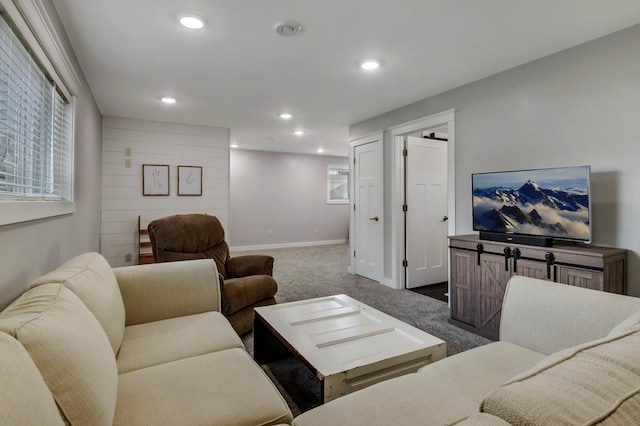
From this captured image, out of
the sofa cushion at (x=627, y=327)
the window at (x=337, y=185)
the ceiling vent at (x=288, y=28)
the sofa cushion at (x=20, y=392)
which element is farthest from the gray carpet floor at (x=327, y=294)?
the ceiling vent at (x=288, y=28)

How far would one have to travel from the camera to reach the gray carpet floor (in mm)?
2018

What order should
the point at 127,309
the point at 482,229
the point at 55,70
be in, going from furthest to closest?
the point at 482,229 < the point at 55,70 < the point at 127,309

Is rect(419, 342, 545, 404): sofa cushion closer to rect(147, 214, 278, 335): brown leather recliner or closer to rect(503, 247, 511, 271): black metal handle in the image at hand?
rect(503, 247, 511, 271): black metal handle

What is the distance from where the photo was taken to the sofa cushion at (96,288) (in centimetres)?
130

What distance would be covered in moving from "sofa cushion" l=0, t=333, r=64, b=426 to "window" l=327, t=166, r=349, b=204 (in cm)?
771

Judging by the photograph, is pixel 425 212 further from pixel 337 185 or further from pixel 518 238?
pixel 337 185

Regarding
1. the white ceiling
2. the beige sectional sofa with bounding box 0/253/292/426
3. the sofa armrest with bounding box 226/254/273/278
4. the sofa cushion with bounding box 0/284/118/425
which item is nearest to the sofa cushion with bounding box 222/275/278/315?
the sofa armrest with bounding box 226/254/273/278

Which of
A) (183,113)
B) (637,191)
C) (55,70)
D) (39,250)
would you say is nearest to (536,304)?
(637,191)

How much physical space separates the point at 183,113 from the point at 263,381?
4.06 m

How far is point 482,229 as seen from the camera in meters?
2.93

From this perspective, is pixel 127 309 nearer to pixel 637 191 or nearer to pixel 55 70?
pixel 55 70

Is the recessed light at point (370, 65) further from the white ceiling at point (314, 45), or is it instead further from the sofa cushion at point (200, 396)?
the sofa cushion at point (200, 396)

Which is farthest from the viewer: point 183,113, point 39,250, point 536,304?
point 183,113

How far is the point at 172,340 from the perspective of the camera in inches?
64.1
